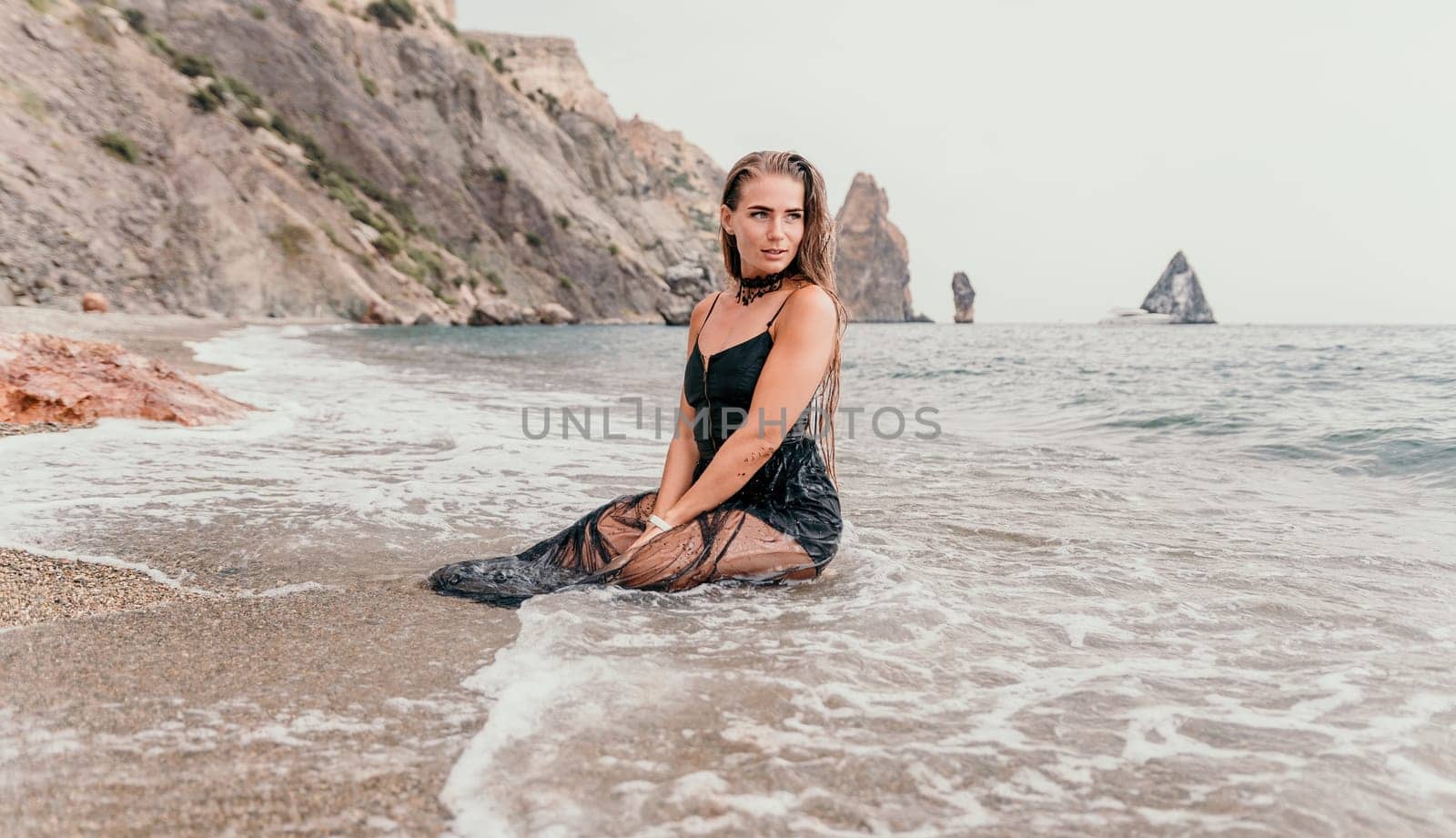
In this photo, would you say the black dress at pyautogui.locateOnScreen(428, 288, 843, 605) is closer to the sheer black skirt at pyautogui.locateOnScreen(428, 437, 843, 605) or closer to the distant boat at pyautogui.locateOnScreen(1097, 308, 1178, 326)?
the sheer black skirt at pyautogui.locateOnScreen(428, 437, 843, 605)

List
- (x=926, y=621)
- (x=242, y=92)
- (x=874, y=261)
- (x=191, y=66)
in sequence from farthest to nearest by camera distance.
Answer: (x=874, y=261), (x=242, y=92), (x=191, y=66), (x=926, y=621)

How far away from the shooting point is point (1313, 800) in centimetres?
178

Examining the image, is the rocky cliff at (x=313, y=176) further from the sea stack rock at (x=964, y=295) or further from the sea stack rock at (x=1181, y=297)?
the sea stack rock at (x=964, y=295)

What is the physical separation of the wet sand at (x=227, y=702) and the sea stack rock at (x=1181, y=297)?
97178 millimetres

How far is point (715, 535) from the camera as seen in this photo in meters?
3.28

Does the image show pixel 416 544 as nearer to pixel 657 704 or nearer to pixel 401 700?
pixel 401 700

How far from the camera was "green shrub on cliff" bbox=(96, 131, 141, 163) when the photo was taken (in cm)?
3189

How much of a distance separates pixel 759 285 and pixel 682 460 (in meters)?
0.78

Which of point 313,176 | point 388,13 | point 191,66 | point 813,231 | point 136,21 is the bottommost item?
point 813,231

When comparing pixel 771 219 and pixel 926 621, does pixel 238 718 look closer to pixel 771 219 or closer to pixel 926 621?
pixel 926 621

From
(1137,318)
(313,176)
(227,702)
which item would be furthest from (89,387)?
(1137,318)

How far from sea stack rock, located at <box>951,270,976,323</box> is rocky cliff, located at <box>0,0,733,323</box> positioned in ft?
190

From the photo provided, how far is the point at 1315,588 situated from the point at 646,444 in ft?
17.5

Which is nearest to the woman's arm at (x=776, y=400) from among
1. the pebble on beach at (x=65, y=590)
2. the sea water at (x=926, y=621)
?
the sea water at (x=926, y=621)
